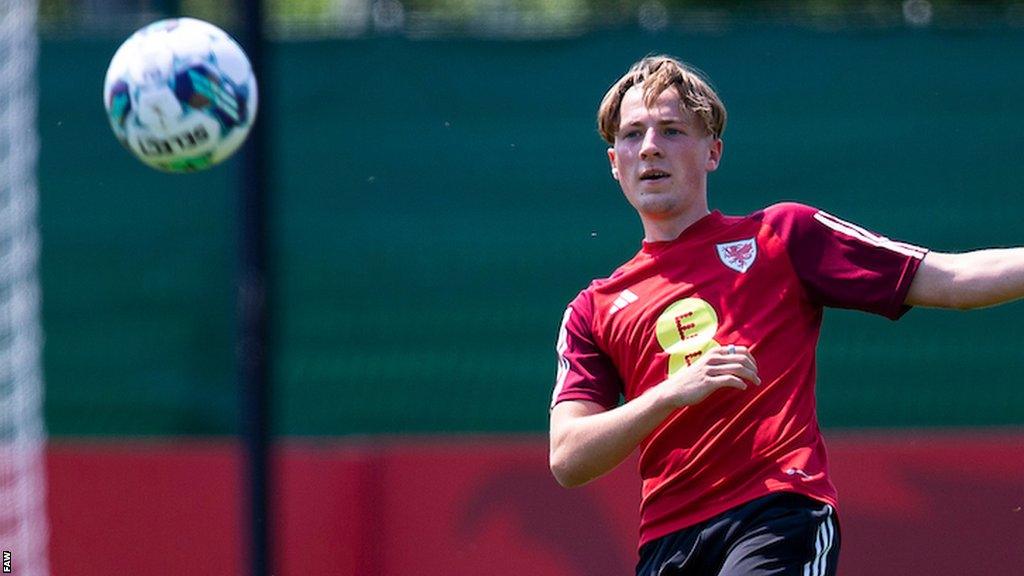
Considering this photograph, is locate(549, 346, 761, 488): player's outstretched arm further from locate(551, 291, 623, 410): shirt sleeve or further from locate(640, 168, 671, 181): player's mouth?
locate(640, 168, 671, 181): player's mouth

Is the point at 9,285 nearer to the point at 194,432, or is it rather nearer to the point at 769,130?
the point at 194,432

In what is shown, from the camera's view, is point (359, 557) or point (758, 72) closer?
point (359, 557)

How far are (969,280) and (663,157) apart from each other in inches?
34.4

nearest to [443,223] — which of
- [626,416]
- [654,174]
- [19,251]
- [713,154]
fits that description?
[19,251]

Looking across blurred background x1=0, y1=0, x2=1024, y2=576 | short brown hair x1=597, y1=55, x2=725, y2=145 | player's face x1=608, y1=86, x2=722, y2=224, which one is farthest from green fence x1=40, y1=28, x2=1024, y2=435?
player's face x1=608, y1=86, x2=722, y2=224

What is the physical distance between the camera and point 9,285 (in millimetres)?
7562

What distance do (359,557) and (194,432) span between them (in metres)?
1.13

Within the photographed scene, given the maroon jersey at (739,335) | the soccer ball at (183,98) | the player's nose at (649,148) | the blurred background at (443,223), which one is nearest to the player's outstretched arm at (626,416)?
the maroon jersey at (739,335)

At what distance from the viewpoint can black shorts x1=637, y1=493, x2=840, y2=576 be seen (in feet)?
12.6

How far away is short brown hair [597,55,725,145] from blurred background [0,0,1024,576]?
2.81 metres

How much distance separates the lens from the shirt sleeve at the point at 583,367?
4199 mm

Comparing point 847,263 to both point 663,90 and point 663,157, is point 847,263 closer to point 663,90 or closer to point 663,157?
point 663,157

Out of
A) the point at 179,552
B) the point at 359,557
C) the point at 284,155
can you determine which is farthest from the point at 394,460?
the point at 284,155

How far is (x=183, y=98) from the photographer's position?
4.62 metres
